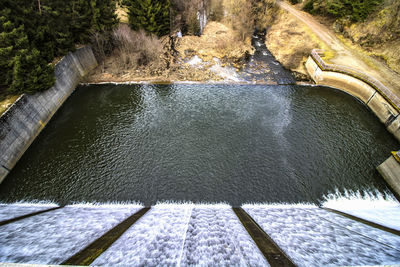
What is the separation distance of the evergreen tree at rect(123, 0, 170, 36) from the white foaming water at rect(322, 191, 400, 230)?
130 feet

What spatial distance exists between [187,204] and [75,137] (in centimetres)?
1601

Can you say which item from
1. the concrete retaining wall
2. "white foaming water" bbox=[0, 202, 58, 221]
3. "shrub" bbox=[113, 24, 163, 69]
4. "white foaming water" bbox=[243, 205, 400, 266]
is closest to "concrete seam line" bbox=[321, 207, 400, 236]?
"white foaming water" bbox=[243, 205, 400, 266]

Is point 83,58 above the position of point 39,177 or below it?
above

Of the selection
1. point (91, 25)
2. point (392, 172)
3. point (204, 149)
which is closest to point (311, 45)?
point (392, 172)

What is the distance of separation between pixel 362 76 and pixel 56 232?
1483 inches

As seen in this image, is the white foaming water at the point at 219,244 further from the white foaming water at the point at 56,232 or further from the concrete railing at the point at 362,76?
the concrete railing at the point at 362,76

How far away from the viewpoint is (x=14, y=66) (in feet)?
71.6

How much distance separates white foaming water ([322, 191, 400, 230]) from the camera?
53.1 ft

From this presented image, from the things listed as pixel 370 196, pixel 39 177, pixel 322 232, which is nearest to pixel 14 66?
pixel 39 177

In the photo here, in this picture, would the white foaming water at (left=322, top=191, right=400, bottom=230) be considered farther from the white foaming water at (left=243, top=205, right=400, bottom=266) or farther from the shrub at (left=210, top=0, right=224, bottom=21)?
the shrub at (left=210, top=0, right=224, bottom=21)

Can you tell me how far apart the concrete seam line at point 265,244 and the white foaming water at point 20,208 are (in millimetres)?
16225

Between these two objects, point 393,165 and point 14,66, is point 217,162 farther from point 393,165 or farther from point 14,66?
point 14,66

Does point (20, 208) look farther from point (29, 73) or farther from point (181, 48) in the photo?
point (181, 48)

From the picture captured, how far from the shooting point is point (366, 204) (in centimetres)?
1791
